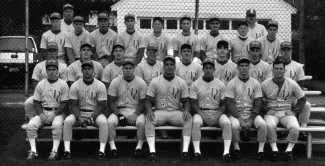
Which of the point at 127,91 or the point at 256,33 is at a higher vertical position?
the point at 256,33

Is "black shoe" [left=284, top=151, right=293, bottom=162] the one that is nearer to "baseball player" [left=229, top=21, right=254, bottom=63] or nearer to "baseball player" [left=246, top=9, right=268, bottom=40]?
"baseball player" [left=229, top=21, right=254, bottom=63]

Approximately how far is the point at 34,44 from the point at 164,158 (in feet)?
27.0

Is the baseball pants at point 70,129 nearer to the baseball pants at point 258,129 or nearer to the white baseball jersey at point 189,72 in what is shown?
the white baseball jersey at point 189,72

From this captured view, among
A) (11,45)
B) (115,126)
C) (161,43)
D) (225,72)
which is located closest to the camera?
(115,126)

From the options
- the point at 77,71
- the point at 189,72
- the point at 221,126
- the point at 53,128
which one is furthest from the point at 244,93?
the point at 53,128

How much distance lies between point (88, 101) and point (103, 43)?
4.95 feet

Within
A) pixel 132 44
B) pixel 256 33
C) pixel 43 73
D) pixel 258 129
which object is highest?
pixel 256 33

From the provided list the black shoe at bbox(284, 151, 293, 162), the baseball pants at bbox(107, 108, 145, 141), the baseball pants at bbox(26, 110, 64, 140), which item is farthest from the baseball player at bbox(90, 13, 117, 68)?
the black shoe at bbox(284, 151, 293, 162)

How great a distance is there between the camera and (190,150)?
7465 mm

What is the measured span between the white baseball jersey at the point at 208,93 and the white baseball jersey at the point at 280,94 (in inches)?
25.5

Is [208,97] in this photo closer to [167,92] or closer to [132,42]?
[167,92]

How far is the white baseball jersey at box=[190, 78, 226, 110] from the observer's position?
23.9 feet

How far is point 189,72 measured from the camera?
788 cm

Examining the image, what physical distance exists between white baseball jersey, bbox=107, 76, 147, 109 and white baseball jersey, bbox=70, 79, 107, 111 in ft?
0.59
